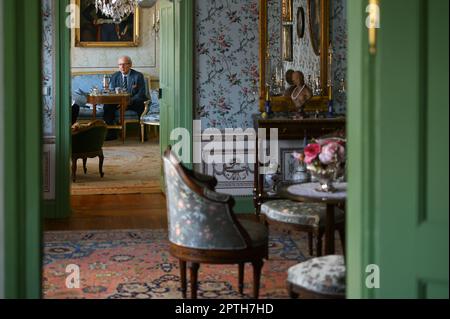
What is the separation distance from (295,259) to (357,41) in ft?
10.6

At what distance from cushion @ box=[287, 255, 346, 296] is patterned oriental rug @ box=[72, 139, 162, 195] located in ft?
16.9

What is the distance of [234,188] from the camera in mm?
7711

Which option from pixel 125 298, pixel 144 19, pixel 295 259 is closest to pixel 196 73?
pixel 295 259

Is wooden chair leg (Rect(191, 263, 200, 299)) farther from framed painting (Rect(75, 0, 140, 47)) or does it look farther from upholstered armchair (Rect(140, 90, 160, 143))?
framed painting (Rect(75, 0, 140, 47))

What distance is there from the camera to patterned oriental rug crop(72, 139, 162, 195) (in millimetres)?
9102

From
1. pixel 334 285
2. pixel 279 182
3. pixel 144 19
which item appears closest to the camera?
pixel 334 285

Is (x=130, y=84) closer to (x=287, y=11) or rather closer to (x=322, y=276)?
(x=287, y=11)

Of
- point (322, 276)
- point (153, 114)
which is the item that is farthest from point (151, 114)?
point (322, 276)

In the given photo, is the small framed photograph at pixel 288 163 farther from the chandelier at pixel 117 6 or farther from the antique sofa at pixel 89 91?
the chandelier at pixel 117 6

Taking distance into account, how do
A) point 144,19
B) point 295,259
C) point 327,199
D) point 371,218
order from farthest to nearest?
1. point 144,19
2. point 295,259
3. point 327,199
4. point 371,218

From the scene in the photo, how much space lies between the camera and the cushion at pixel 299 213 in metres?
5.25

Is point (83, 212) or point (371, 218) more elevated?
point (371, 218)

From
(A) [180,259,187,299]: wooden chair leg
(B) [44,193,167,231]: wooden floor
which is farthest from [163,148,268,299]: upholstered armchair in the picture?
(B) [44,193,167,231]: wooden floor
